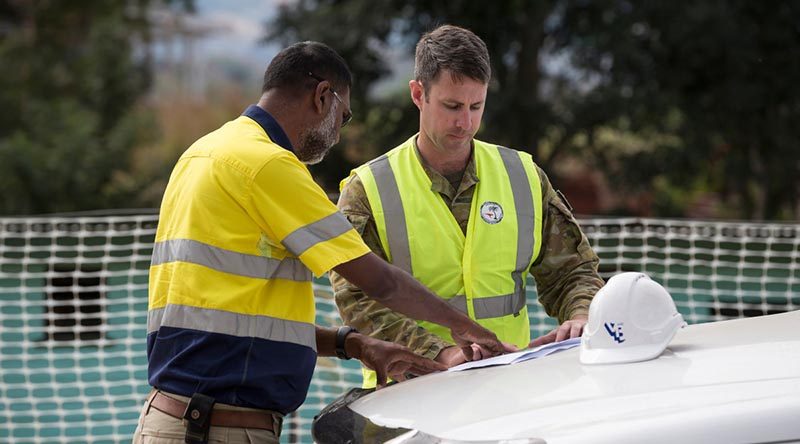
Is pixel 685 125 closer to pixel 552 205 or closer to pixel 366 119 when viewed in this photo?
pixel 366 119

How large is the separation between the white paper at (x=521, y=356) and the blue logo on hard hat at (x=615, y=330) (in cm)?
32

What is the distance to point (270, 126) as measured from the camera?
2.98m

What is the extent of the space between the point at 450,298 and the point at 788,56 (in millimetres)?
14577

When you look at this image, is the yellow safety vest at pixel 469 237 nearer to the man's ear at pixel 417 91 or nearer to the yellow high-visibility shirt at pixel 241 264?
the man's ear at pixel 417 91

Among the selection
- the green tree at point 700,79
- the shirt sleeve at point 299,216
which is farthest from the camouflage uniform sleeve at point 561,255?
the green tree at point 700,79

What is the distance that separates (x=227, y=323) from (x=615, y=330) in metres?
0.93

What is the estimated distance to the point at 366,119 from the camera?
1656 cm

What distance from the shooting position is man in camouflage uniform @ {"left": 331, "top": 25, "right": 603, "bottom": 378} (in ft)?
10.7

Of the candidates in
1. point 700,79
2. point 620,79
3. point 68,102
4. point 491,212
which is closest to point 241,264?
point 491,212

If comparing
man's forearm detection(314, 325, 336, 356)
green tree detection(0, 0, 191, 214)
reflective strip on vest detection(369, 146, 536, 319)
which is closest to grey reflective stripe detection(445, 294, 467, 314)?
reflective strip on vest detection(369, 146, 536, 319)

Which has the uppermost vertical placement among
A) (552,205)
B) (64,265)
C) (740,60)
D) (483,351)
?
(552,205)

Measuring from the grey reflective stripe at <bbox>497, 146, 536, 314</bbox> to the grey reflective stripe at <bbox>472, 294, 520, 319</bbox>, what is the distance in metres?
0.02

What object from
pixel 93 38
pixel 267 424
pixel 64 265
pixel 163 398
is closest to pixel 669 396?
pixel 267 424

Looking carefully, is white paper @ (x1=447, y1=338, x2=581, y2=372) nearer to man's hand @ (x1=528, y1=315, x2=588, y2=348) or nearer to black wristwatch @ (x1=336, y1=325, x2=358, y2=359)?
man's hand @ (x1=528, y1=315, x2=588, y2=348)
